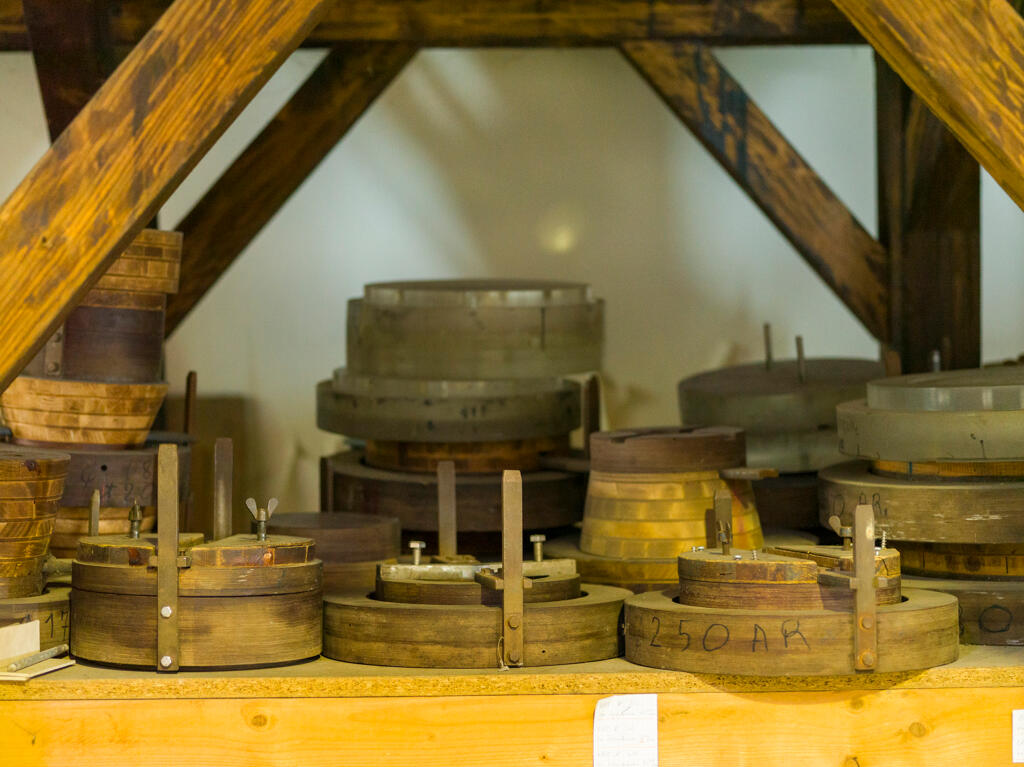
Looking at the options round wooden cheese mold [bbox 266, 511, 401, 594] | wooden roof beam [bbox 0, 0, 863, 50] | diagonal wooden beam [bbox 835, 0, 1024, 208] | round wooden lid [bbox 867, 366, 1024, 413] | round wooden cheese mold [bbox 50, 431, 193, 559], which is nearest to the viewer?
diagonal wooden beam [bbox 835, 0, 1024, 208]

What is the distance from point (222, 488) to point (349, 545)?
381 millimetres

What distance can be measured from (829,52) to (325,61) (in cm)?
227

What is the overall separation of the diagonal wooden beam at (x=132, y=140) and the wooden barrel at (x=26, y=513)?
0.39 meters

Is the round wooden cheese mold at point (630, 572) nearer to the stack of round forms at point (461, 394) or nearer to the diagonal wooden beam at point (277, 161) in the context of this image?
the stack of round forms at point (461, 394)

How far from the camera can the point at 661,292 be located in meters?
6.38

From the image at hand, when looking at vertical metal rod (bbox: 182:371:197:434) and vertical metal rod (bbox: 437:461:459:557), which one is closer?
vertical metal rod (bbox: 437:461:459:557)

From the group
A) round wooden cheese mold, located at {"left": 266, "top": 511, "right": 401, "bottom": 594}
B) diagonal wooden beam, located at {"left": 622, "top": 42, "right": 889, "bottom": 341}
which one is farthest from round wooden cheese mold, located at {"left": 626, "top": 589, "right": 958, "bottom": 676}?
diagonal wooden beam, located at {"left": 622, "top": 42, "right": 889, "bottom": 341}

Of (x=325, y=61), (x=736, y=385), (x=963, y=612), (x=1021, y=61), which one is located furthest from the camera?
(x=325, y=61)

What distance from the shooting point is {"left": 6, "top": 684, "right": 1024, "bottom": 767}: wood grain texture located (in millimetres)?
2857

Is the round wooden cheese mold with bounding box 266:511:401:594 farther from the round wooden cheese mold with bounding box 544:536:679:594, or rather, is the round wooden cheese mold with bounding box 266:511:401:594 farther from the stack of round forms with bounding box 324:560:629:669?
the round wooden cheese mold with bounding box 544:536:679:594

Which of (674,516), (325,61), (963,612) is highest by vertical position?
(325,61)

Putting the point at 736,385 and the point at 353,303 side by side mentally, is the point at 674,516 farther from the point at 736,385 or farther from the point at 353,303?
the point at 353,303

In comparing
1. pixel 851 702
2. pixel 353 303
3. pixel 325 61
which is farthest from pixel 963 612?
pixel 325 61

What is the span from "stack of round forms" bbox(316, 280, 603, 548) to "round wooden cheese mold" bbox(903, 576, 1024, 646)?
4.08ft
